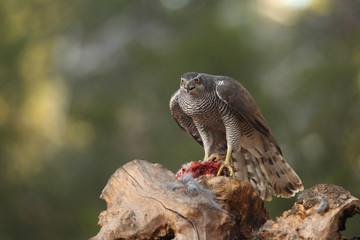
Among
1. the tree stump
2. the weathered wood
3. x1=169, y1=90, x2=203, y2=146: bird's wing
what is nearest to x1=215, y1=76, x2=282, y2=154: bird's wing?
x1=169, y1=90, x2=203, y2=146: bird's wing

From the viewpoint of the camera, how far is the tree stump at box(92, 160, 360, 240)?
2736mm

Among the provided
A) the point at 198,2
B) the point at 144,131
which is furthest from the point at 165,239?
the point at 198,2

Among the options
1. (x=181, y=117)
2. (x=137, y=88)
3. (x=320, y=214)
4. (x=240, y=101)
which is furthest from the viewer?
(x=137, y=88)

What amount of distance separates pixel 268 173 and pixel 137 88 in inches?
232

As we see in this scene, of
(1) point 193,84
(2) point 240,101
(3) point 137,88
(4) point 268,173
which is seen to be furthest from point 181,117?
(3) point 137,88

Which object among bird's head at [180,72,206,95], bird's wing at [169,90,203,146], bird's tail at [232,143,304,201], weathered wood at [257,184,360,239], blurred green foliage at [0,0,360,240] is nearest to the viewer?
weathered wood at [257,184,360,239]

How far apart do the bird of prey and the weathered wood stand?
930 mm

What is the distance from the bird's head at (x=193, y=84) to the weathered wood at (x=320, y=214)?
1.46 meters

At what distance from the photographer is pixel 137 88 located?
9727 mm

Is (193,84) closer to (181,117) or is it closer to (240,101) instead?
(240,101)

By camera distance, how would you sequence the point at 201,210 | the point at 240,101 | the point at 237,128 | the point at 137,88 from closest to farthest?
1. the point at 201,210
2. the point at 240,101
3. the point at 237,128
4. the point at 137,88

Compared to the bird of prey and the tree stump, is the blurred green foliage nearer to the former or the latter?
the bird of prey

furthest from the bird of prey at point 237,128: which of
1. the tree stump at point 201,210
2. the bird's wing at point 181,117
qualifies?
the tree stump at point 201,210

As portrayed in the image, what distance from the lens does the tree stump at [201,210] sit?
274cm
